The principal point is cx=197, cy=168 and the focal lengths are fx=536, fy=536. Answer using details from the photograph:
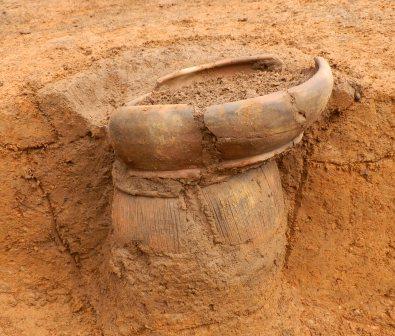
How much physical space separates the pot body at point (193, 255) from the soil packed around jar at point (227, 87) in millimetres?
326

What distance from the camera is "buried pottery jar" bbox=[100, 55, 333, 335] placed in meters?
2.00

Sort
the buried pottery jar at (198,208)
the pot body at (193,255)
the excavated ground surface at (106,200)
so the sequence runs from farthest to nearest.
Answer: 1. the excavated ground surface at (106,200)
2. the pot body at (193,255)
3. the buried pottery jar at (198,208)

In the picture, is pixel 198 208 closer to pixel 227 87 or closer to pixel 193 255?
pixel 193 255

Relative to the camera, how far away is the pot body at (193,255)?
7.02ft

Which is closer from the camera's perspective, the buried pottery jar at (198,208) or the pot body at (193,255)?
the buried pottery jar at (198,208)

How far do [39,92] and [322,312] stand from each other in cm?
177

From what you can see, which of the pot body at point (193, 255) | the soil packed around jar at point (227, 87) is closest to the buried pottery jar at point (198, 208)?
the pot body at point (193, 255)

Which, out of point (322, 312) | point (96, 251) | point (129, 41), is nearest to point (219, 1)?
point (129, 41)

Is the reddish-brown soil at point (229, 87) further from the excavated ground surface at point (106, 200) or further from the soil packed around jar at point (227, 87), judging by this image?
the excavated ground surface at point (106, 200)

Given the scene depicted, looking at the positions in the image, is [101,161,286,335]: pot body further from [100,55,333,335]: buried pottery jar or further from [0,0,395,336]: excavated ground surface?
[0,0,395,336]: excavated ground surface

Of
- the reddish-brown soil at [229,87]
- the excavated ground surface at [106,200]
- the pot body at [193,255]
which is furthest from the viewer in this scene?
the excavated ground surface at [106,200]

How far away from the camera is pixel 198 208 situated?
7.03 feet

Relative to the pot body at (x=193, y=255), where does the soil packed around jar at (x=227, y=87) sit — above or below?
above

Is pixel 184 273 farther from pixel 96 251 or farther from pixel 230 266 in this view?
pixel 96 251
